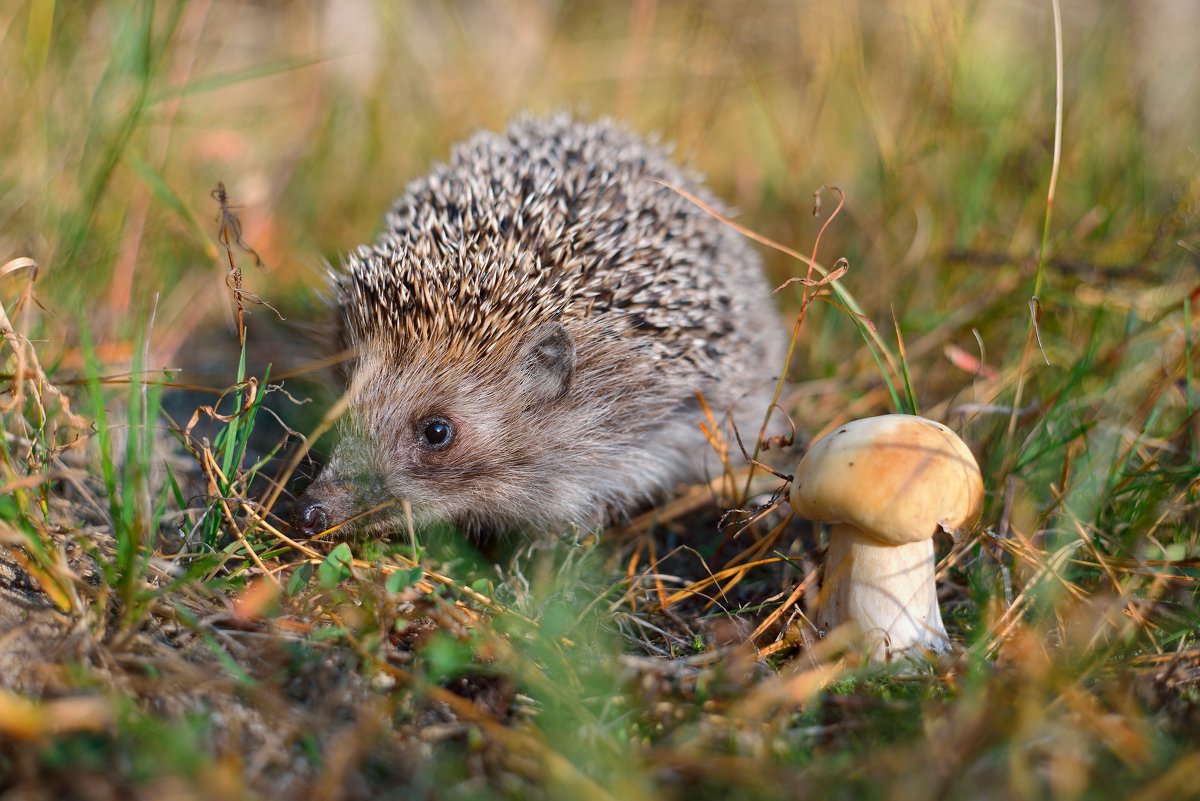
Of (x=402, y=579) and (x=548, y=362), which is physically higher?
(x=548, y=362)

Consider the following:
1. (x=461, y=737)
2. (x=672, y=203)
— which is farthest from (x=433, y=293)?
(x=461, y=737)

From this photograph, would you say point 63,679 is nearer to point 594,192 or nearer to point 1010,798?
point 1010,798

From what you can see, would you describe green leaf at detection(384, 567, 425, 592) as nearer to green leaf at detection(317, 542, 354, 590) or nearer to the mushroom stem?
green leaf at detection(317, 542, 354, 590)

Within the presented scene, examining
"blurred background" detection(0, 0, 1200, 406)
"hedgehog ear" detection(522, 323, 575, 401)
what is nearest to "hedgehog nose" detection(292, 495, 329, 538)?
"hedgehog ear" detection(522, 323, 575, 401)

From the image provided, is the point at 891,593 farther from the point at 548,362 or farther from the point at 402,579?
the point at 548,362

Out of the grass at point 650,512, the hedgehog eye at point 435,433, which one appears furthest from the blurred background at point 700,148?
the hedgehog eye at point 435,433

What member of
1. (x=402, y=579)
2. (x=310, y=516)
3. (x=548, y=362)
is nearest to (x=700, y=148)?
(x=548, y=362)
